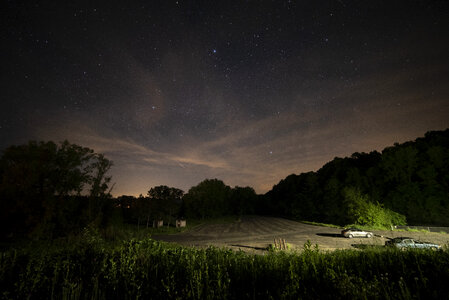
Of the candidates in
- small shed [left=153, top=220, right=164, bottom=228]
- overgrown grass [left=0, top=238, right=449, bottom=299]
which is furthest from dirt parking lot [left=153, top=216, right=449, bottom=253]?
small shed [left=153, top=220, right=164, bottom=228]

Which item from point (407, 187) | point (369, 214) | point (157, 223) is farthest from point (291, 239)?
point (157, 223)

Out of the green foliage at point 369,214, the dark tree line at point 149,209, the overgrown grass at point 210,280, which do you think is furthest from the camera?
the dark tree line at point 149,209

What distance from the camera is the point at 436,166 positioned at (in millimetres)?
37500

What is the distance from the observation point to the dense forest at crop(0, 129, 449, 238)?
59.5ft

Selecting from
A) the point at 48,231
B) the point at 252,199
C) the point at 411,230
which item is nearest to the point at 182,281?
the point at 48,231

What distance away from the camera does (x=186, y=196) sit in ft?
257

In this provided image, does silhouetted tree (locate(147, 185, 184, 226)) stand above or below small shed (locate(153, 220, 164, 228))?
above

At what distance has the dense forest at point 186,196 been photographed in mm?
18125

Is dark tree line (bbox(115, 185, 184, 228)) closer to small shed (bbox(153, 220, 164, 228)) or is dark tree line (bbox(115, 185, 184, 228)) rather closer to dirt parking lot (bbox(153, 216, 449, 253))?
small shed (bbox(153, 220, 164, 228))

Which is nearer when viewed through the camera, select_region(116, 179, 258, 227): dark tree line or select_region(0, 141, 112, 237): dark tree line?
select_region(0, 141, 112, 237): dark tree line

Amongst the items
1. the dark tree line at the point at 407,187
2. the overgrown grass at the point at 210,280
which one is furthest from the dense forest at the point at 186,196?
the overgrown grass at the point at 210,280

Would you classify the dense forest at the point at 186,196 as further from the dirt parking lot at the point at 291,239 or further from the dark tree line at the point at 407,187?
the dirt parking lot at the point at 291,239

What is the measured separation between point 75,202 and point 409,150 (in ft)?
195

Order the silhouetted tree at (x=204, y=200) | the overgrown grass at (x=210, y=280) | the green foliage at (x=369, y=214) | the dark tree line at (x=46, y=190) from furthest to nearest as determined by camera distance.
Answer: the silhouetted tree at (x=204, y=200) → the green foliage at (x=369, y=214) → the dark tree line at (x=46, y=190) → the overgrown grass at (x=210, y=280)
